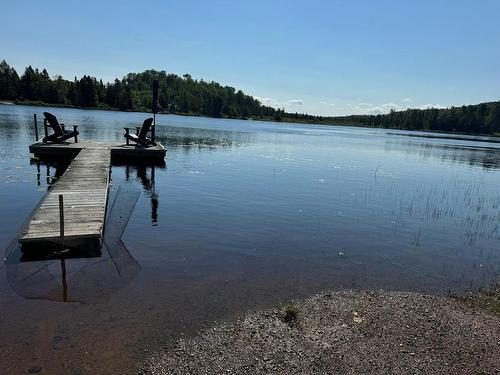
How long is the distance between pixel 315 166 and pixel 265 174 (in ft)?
25.0

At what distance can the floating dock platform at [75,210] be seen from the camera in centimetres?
912

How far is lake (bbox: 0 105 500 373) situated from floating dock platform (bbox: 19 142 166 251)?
0.60 meters

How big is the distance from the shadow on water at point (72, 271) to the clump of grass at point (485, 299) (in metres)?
7.56

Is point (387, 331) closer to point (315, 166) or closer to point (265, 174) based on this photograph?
point (265, 174)

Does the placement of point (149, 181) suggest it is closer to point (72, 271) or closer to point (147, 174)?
point (147, 174)

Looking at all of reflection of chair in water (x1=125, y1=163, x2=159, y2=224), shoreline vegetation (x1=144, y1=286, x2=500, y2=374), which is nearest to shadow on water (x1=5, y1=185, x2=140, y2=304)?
shoreline vegetation (x1=144, y1=286, x2=500, y2=374)

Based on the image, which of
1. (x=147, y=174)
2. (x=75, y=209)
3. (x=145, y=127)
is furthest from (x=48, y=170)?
(x=75, y=209)

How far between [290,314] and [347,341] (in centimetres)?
116

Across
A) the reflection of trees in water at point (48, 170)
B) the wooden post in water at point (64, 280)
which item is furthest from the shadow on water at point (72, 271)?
the reflection of trees in water at point (48, 170)

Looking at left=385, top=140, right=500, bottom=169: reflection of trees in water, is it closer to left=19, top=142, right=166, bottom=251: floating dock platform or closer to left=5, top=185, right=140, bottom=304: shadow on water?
left=19, top=142, right=166, bottom=251: floating dock platform

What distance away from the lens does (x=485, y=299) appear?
8344 mm

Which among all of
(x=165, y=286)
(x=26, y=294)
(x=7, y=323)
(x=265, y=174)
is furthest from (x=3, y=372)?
(x=265, y=174)

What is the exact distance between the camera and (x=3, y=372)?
5152 millimetres

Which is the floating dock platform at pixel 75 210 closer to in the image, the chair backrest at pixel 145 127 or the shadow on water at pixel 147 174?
the shadow on water at pixel 147 174
